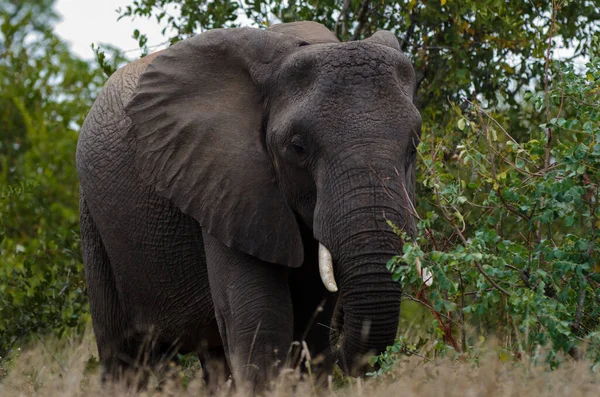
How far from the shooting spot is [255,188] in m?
5.42

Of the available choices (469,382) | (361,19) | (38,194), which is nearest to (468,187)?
(361,19)

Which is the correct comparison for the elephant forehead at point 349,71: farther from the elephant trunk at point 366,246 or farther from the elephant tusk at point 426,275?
the elephant tusk at point 426,275

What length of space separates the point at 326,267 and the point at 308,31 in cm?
143

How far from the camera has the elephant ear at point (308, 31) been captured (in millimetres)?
5770

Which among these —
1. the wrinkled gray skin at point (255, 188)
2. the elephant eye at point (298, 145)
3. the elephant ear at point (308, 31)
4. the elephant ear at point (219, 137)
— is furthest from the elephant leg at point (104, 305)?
the elephant eye at point (298, 145)

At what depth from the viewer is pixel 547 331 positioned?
15.4 feet

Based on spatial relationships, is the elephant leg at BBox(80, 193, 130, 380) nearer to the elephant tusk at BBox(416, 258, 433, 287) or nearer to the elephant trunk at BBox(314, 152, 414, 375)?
the elephant trunk at BBox(314, 152, 414, 375)

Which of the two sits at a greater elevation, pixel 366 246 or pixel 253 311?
pixel 366 246

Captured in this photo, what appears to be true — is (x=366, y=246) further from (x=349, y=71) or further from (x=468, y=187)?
(x=468, y=187)

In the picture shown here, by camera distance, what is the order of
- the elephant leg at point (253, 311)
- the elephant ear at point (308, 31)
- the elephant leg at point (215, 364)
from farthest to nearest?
the elephant leg at point (215, 364)
the elephant ear at point (308, 31)
the elephant leg at point (253, 311)

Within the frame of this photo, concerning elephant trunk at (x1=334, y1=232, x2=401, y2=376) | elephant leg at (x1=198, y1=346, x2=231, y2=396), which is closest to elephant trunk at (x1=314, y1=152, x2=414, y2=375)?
elephant trunk at (x1=334, y1=232, x2=401, y2=376)

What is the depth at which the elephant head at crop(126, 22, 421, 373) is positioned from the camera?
4.86 meters

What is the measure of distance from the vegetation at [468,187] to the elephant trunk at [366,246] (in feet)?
0.37

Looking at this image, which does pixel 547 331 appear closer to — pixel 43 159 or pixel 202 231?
pixel 202 231
